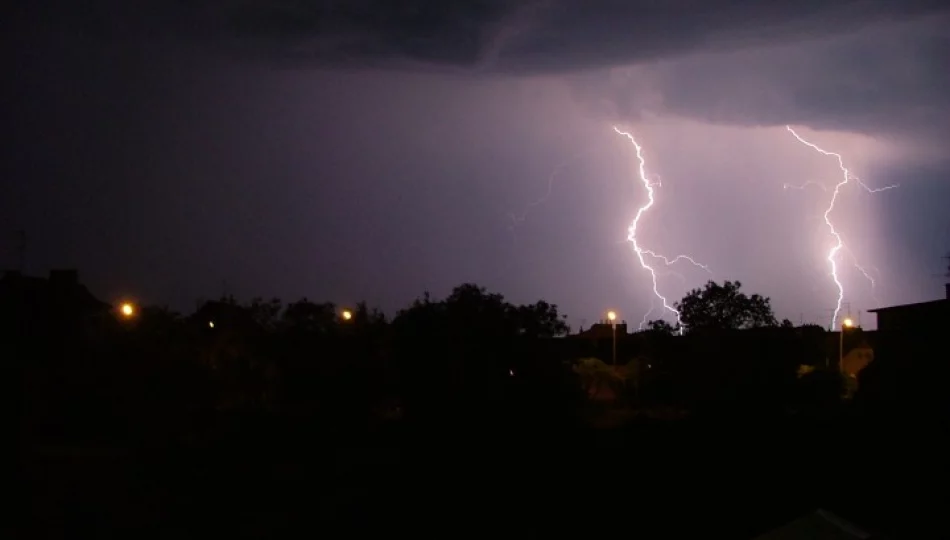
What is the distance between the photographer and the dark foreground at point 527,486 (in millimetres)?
12938

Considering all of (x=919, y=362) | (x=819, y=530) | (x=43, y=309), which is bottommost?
(x=819, y=530)

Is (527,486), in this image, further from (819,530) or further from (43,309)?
(43,309)

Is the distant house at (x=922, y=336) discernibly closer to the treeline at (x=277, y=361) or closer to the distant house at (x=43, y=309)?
the treeline at (x=277, y=361)

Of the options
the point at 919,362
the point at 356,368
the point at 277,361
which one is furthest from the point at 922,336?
the point at 277,361

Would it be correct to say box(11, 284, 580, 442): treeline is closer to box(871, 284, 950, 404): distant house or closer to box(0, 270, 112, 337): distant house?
box(0, 270, 112, 337): distant house

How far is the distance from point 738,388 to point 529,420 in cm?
874

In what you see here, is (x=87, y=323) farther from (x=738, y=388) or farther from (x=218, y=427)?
(x=738, y=388)

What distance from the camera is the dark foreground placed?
42.4ft

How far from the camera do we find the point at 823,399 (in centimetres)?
2530

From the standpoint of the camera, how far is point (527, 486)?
548 inches

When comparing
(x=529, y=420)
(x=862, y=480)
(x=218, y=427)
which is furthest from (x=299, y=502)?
(x=862, y=480)

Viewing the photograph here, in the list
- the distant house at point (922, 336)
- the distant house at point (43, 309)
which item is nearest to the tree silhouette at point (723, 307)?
the distant house at point (922, 336)

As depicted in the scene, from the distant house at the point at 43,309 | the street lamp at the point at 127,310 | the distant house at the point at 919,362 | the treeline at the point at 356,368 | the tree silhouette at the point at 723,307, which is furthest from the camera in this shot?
the tree silhouette at the point at 723,307

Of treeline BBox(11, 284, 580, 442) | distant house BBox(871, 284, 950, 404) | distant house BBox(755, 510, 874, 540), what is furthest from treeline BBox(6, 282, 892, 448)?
distant house BBox(755, 510, 874, 540)
